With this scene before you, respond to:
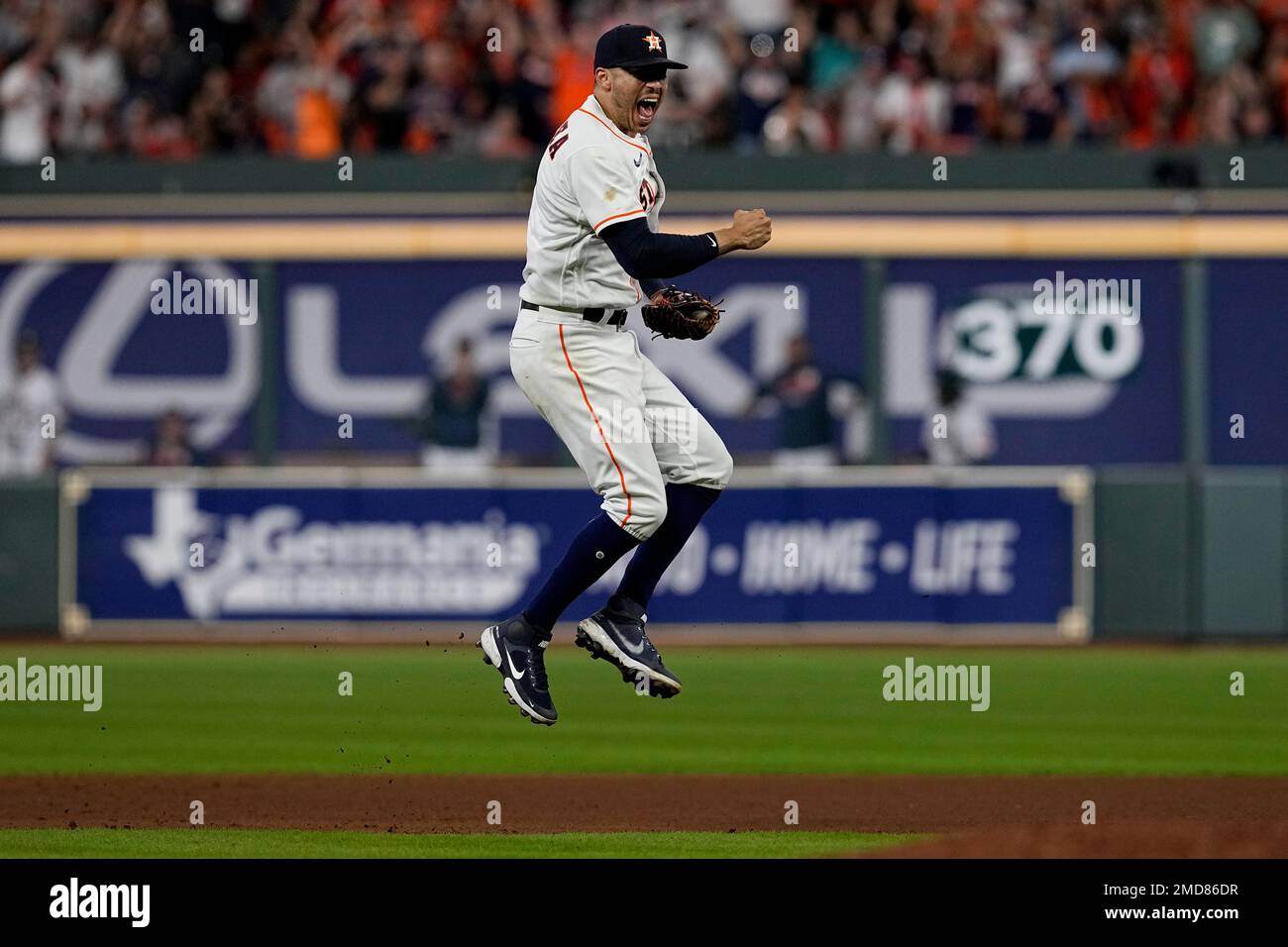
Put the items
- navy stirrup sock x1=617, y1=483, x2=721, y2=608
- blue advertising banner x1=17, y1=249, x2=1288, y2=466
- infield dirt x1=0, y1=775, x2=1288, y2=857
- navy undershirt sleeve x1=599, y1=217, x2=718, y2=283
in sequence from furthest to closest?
1. blue advertising banner x1=17, y1=249, x2=1288, y2=466
2. infield dirt x1=0, y1=775, x2=1288, y2=857
3. navy stirrup sock x1=617, y1=483, x2=721, y2=608
4. navy undershirt sleeve x1=599, y1=217, x2=718, y2=283

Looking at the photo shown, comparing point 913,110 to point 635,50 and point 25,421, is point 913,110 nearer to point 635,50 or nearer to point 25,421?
point 25,421

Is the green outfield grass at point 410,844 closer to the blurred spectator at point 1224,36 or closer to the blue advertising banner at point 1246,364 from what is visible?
the blue advertising banner at point 1246,364

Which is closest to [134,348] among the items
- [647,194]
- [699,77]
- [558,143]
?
[699,77]

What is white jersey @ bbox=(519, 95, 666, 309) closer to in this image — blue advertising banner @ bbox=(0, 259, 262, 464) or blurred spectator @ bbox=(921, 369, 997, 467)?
blurred spectator @ bbox=(921, 369, 997, 467)

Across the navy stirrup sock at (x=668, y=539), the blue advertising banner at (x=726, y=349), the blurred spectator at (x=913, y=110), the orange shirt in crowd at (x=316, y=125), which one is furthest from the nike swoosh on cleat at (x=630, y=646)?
the orange shirt in crowd at (x=316, y=125)

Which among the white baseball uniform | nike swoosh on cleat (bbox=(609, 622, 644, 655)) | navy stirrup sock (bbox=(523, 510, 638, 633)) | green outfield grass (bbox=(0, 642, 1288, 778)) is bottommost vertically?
green outfield grass (bbox=(0, 642, 1288, 778))

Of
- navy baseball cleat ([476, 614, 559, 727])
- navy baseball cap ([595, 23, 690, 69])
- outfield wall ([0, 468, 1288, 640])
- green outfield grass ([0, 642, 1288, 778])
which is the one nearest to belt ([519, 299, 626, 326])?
navy baseball cap ([595, 23, 690, 69])

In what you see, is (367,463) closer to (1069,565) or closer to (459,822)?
(1069,565)
